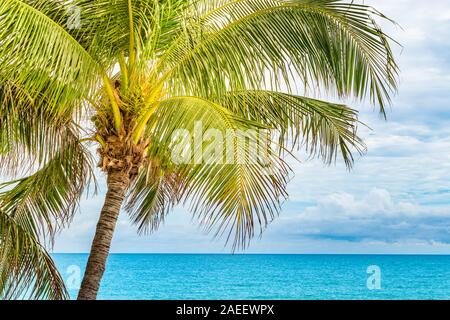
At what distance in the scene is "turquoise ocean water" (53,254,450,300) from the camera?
4644cm

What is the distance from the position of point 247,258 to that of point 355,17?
2038 inches

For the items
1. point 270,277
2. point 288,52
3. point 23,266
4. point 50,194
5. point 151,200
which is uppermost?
point 270,277

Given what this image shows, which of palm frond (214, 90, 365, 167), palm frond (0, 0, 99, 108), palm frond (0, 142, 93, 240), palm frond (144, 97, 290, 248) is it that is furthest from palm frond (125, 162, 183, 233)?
palm frond (144, 97, 290, 248)

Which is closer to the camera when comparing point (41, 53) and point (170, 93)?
point (41, 53)

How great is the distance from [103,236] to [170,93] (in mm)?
1754

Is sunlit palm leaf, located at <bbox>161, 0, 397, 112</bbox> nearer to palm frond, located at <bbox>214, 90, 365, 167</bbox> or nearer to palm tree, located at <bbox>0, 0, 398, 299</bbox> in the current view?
palm tree, located at <bbox>0, 0, 398, 299</bbox>

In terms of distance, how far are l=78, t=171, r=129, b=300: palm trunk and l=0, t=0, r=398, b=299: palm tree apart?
0.01m

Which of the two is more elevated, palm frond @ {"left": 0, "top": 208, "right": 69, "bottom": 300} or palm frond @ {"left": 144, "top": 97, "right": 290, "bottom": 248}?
palm frond @ {"left": 144, "top": 97, "right": 290, "bottom": 248}

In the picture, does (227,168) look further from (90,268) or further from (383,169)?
(383,169)

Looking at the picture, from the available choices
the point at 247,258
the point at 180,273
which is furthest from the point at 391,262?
the point at 180,273

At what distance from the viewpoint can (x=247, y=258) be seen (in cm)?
5816

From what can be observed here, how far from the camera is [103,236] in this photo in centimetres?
746

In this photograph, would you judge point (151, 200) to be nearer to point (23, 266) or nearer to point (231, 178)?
point (23, 266)

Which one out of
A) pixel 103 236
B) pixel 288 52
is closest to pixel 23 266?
pixel 103 236
